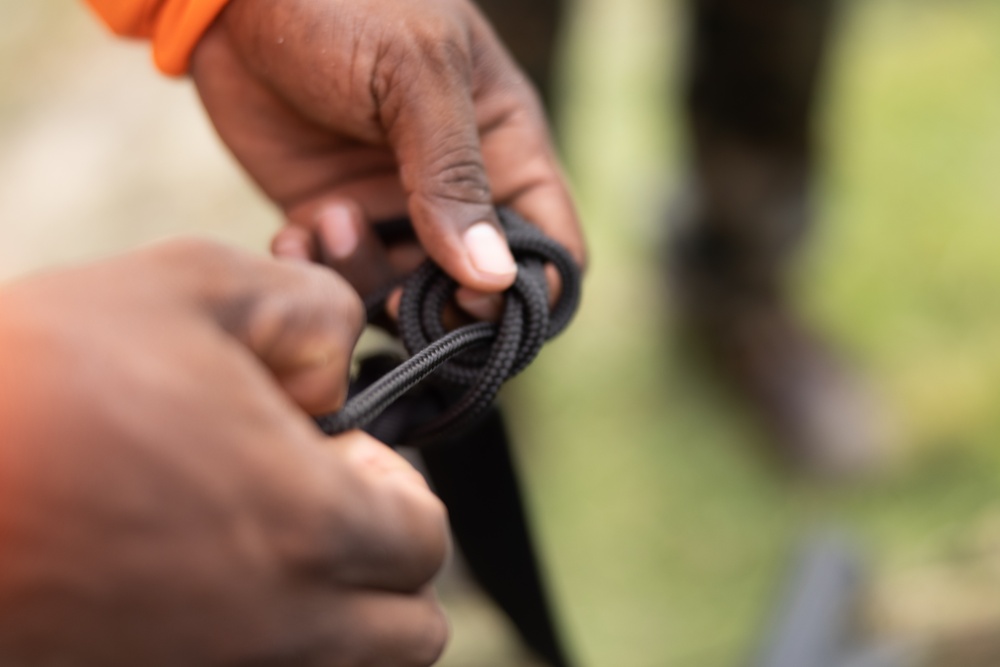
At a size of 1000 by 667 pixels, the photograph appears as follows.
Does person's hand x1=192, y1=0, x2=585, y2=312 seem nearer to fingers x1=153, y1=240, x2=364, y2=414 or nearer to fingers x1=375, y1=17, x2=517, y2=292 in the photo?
fingers x1=375, y1=17, x2=517, y2=292

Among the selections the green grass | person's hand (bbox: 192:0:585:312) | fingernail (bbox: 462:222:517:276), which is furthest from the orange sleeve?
the green grass

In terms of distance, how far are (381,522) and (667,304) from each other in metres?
1.37

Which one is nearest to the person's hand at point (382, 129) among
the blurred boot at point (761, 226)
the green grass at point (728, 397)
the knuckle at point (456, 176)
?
the knuckle at point (456, 176)

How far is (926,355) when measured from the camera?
1.58 m

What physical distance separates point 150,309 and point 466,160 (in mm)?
358

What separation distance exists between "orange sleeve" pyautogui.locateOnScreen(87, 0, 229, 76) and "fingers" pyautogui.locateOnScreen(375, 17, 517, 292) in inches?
6.9

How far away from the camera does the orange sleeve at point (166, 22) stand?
76 cm

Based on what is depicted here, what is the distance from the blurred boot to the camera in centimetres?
150

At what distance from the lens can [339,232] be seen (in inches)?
29.7

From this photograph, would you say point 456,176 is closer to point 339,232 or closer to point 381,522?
point 339,232

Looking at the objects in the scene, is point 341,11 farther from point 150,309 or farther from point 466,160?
point 150,309

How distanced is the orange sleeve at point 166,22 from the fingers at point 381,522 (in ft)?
1.48

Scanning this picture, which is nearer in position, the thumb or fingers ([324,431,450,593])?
fingers ([324,431,450,593])

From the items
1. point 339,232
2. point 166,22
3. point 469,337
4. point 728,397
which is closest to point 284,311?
point 469,337
